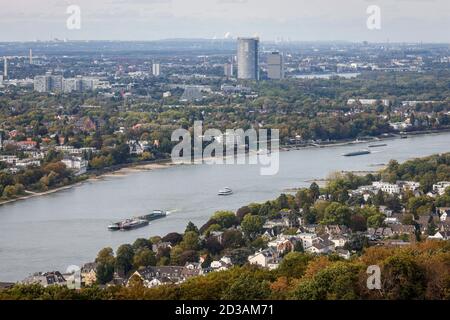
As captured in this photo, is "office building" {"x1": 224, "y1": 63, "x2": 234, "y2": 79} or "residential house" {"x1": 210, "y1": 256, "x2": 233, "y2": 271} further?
"office building" {"x1": 224, "y1": 63, "x2": 234, "y2": 79}

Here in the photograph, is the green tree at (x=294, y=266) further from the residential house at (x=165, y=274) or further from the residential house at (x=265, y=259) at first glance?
the residential house at (x=165, y=274)

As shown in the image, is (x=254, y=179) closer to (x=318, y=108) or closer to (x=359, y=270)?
(x=359, y=270)

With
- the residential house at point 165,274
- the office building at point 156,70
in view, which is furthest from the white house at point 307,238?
the office building at point 156,70

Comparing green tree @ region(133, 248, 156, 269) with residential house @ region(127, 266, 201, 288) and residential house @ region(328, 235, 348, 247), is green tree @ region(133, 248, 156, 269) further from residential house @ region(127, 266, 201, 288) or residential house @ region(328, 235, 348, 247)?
residential house @ region(328, 235, 348, 247)

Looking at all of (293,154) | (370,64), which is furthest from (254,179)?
(370,64)

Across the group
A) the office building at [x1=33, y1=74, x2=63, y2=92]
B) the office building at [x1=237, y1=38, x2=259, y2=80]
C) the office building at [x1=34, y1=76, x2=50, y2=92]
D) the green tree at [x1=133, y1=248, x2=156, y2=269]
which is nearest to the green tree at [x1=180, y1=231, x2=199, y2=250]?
the green tree at [x1=133, y1=248, x2=156, y2=269]

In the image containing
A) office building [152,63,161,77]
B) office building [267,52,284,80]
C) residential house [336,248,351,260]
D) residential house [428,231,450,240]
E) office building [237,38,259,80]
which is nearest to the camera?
residential house [336,248,351,260]

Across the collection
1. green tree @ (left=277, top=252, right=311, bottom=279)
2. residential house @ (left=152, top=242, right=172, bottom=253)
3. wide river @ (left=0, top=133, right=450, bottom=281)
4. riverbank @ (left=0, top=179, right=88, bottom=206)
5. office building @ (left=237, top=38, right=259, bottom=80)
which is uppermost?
office building @ (left=237, top=38, right=259, bottom=80)

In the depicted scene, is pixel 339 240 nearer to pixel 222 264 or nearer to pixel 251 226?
pixel 251 226
